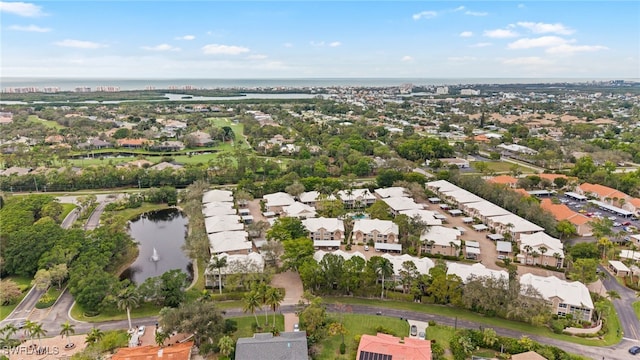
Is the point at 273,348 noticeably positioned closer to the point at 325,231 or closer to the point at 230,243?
the point at 230,243

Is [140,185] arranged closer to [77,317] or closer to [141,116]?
[77,317]

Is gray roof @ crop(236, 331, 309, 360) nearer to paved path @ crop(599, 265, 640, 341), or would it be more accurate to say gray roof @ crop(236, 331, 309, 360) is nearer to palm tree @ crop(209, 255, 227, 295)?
palm tree @ crop(209, 255, 227, 295)

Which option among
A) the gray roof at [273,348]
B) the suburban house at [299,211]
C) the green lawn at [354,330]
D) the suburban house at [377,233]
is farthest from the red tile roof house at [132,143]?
the gray roof at [273,348]

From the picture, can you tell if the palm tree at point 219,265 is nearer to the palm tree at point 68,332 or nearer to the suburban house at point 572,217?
the palm tree at point 68,332

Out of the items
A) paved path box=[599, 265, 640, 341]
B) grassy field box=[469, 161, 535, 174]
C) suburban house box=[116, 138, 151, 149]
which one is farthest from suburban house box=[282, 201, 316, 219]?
suburban house box=[116, 138, 151, 149]

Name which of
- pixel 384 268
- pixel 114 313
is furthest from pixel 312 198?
pixel 114 313
